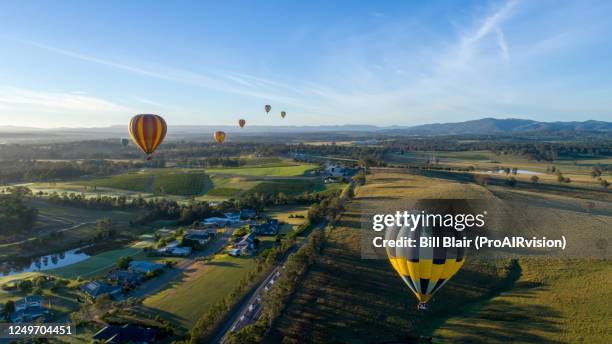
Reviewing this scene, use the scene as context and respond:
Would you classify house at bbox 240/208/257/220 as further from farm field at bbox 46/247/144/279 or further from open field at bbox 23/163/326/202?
farm field at bbox 46/247/144/279

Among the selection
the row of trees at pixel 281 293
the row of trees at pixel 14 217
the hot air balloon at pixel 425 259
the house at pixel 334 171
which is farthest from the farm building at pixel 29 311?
the house at pixel 334 171

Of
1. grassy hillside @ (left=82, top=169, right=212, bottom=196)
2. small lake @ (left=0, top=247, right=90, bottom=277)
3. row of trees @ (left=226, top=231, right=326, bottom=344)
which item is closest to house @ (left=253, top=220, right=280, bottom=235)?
row of trees @ (left=226, top=231, right=326, bottom=344)

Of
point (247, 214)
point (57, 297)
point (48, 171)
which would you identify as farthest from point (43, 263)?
point (48, 171)

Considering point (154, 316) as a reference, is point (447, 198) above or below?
above

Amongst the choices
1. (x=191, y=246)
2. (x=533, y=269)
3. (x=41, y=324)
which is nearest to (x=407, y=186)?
(x=533, y=269)

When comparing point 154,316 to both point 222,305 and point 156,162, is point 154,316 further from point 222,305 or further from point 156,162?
point 156,162

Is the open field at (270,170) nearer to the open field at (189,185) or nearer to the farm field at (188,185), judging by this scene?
the open field at (189,185)
